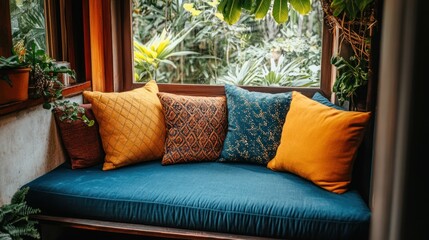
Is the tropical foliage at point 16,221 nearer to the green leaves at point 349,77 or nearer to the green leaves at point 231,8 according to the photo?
the green leaves at point 231,8

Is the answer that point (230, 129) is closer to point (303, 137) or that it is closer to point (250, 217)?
point (303, 137)

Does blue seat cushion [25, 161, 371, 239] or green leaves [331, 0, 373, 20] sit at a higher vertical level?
green leaves [331, 0, 373, 20]

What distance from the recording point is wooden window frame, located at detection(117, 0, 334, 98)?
2730 mm

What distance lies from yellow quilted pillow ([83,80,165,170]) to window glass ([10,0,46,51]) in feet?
1.35

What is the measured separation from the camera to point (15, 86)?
208cm

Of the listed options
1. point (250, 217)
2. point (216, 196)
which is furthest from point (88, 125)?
point (250, 217)

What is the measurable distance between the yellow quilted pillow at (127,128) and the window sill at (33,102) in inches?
3.9

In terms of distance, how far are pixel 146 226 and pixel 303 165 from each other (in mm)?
815

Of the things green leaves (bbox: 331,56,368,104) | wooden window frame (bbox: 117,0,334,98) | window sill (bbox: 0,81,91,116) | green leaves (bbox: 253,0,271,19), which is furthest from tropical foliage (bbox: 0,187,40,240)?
green leaves (bbox: 331,56,368,104)

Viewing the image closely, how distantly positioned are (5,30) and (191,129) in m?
1.08

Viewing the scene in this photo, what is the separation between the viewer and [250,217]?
1.98 metres

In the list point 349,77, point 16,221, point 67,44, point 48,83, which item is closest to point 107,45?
point 67,44

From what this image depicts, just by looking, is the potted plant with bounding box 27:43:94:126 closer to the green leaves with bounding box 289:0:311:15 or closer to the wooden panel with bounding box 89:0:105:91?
the wooden panel with bounding box 89:0:105:91

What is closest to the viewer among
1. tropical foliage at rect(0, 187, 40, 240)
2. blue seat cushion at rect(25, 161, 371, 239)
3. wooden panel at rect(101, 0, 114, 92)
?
tropical foliage at rect(0, 187, 40, 240)
